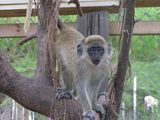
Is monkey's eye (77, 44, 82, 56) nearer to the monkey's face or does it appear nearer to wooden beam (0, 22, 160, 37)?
the monkey's face

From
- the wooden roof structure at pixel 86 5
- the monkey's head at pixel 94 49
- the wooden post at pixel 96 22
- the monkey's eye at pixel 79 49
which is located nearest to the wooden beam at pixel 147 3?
the wooden roof structure at pixel 86 5

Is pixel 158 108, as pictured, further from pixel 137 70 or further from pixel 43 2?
pixel 43 2

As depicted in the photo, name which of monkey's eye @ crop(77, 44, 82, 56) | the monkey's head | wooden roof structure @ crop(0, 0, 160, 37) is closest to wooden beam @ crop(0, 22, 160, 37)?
wooden roof structure @ crop(0, 0, 160, 37)

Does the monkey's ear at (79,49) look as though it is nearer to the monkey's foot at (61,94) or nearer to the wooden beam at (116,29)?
the wooden beam at (116,29)

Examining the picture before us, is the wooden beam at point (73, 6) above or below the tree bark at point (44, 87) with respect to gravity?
above

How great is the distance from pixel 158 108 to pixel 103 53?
0.49 meters

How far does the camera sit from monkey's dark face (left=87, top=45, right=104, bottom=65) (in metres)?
2.25

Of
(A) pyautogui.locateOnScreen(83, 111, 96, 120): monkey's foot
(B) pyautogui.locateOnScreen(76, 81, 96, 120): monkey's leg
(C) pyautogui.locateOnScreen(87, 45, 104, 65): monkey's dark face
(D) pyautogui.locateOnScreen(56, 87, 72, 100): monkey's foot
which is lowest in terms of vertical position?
(B) pyautogui.locateOnScreen(76, 81, 96, 120): monkey's leg

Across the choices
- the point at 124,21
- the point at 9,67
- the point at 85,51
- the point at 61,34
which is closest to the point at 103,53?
the point at 85,51

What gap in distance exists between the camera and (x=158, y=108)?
255 cm

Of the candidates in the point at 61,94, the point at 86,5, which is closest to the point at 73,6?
the point at 86,5

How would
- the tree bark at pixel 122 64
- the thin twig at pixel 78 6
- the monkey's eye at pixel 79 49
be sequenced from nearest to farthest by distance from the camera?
1. the tree bark at pixel 122 64
2. the thin twig at pixel 78 6
3. the monkey's eye at pixel 79 49

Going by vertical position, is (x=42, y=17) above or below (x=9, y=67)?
above

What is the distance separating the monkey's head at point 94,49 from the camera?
7.18 ft
